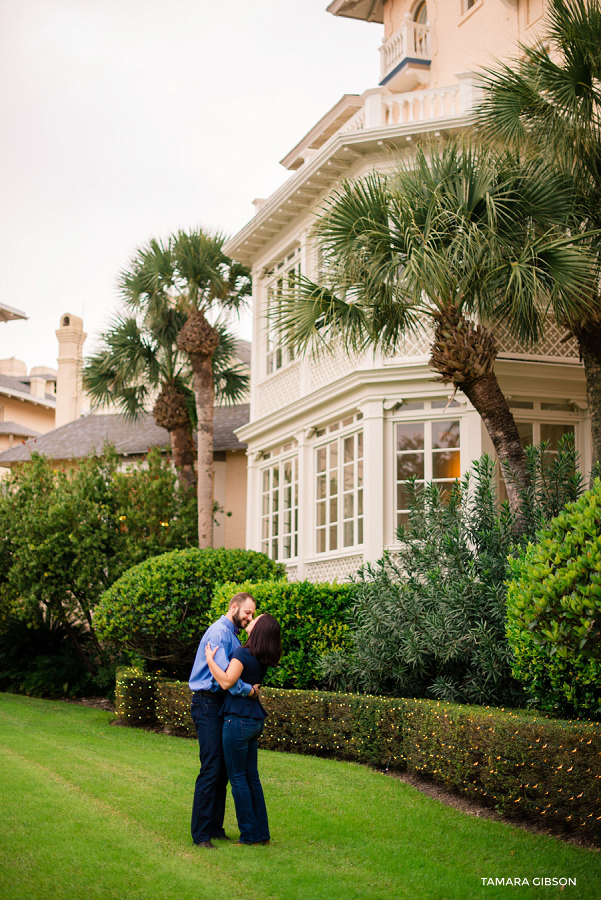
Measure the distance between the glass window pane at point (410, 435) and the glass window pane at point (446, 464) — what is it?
339 millimetres

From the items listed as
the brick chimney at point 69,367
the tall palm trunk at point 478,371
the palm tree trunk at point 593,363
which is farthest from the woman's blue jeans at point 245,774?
the brick chimney at point 69,367

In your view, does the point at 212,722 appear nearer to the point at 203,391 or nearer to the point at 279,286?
the point at 279,286

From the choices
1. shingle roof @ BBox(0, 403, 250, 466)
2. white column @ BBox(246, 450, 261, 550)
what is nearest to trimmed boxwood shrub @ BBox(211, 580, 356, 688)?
white column @ BBox(246, 450, 261, 550)

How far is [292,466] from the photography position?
58.1ft

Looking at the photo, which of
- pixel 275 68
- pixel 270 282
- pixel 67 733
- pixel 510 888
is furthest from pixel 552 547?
pixel 275 68

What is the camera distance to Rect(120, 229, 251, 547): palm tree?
19.7 meters

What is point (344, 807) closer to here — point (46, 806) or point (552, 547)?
point (46, 806)

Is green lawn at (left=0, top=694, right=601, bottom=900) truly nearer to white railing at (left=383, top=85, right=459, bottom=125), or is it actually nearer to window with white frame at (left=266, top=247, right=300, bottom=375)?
window with white frame at (left=266, top=247, right=300, bottom=375)

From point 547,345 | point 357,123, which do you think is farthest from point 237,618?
point 357,123

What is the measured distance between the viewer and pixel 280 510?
17922 millimetres

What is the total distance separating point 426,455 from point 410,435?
484 millimetres

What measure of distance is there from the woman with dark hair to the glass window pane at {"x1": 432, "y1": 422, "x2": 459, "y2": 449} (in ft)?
26.2

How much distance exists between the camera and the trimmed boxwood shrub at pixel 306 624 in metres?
12.2

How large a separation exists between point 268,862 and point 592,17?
10.2 metres
